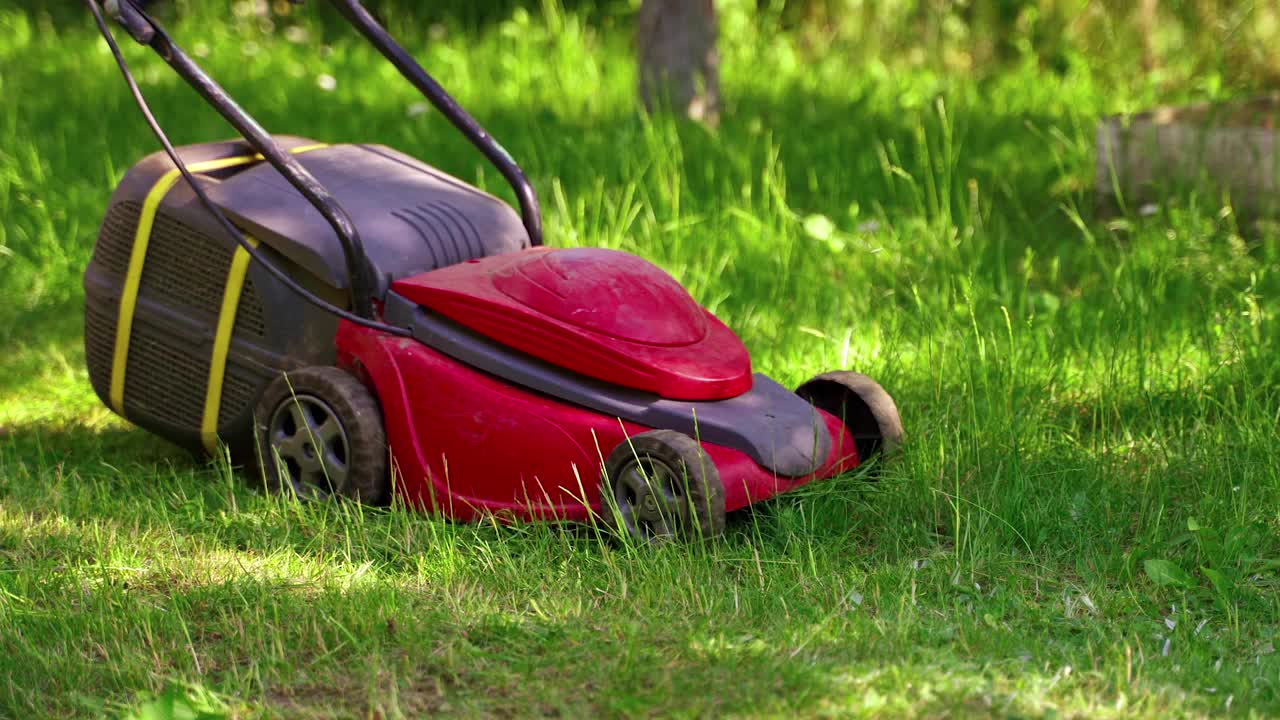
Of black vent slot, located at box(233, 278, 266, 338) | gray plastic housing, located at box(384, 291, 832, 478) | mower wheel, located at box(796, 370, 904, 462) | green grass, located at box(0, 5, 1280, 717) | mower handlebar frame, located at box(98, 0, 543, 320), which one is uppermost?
mower handlebar frame, located at box(98, 0, 543, 320)

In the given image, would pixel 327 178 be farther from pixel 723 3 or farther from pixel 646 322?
pixel 723 3

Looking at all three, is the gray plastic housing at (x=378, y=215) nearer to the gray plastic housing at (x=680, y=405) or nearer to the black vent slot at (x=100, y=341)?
the gray plastic housing at (x=680, y=405)

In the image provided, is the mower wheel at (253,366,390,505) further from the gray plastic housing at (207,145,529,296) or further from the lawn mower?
the gray plastic housing at (207,145,529,296)

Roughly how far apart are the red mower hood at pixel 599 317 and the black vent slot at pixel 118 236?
27.9 inches

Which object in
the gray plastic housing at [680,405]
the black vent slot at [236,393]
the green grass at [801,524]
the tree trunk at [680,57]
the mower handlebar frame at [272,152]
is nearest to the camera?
the green grass at [801,524]

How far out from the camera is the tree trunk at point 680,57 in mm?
5512

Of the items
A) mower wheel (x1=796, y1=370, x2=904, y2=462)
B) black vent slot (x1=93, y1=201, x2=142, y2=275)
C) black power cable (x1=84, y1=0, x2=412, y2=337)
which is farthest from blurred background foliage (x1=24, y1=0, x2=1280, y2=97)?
black power cable (x1=84, y1=0, x2=412, y2=337)

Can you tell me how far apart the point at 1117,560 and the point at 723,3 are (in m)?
4.91

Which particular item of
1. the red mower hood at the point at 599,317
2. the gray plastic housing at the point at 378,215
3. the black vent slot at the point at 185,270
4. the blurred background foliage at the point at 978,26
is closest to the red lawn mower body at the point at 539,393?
the red mower hood at the point at 599,317

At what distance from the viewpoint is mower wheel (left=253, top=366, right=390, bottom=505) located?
302 cm

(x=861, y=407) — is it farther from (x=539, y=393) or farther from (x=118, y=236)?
(x=118, y=236)

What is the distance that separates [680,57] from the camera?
220 inches

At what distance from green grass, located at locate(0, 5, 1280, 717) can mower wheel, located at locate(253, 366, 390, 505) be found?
8cm

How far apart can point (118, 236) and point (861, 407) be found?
1.69 m
